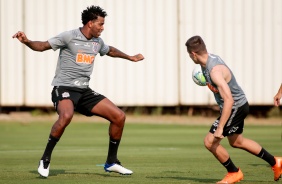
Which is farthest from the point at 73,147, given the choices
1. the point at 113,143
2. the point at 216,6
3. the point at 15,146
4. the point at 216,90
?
the point at 216,6

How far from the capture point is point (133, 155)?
56.5 feet

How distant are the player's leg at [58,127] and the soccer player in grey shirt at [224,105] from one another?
228cm

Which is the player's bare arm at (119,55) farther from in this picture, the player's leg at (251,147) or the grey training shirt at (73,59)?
the player's leg at (251,147)

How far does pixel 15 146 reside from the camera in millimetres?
20203

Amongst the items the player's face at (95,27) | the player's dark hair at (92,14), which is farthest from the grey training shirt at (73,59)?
the player's dark hair at (92,14)

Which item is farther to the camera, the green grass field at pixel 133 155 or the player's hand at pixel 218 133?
the green grass field at pixel 133 155

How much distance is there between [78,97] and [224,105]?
9.60ft

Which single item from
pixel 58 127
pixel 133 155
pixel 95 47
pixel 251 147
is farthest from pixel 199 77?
pixel 133 155

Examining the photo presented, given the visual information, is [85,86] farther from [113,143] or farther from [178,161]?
[178,161]

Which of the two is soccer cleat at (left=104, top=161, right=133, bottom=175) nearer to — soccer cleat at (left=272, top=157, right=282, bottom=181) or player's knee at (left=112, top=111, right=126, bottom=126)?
player's knee at (left=112, top=111, right=126, bottom=126)

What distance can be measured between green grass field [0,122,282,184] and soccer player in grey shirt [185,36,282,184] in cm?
37

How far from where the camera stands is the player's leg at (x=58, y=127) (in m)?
12.8

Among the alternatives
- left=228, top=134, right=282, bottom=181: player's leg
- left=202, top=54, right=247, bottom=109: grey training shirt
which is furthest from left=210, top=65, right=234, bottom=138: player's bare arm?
left=228, top=134, right=282, bottom=181: player's leg

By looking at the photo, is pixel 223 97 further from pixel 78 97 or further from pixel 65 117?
pixel 78 97
